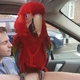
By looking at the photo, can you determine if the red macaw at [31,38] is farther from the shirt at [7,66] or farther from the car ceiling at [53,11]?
the car ceiling at [53,11]

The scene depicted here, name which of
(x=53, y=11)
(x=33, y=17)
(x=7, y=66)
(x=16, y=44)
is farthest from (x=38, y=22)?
(x=53, y=11)

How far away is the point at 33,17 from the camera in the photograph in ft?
3.47

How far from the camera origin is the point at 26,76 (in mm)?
1067

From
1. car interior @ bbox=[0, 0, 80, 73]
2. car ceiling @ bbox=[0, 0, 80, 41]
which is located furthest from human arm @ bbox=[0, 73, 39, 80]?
car ceiling @ bbox=[0, 0, 80, 41]

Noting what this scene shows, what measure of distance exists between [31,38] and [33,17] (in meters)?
0.10

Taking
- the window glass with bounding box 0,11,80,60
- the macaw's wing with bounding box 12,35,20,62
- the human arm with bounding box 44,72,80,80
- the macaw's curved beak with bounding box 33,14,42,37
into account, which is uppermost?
the macaw's curved beak with bounding box 33,14,42,37

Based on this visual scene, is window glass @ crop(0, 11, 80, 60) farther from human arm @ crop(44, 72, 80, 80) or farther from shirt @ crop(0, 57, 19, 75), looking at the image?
human arm @ crop(44, 72, 80, 80)

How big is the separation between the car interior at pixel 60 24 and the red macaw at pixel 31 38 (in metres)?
0.66

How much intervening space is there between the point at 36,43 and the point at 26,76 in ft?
0.52

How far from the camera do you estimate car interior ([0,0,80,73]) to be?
199 centimetres

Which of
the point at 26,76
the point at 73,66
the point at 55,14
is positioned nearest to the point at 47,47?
the point at 26,76

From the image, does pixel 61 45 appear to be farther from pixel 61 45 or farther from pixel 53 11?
pixel 53 11

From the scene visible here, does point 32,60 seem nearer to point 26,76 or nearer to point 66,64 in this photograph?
point 26,76

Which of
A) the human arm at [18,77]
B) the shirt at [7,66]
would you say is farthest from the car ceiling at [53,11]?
the human arm at [18,77]
